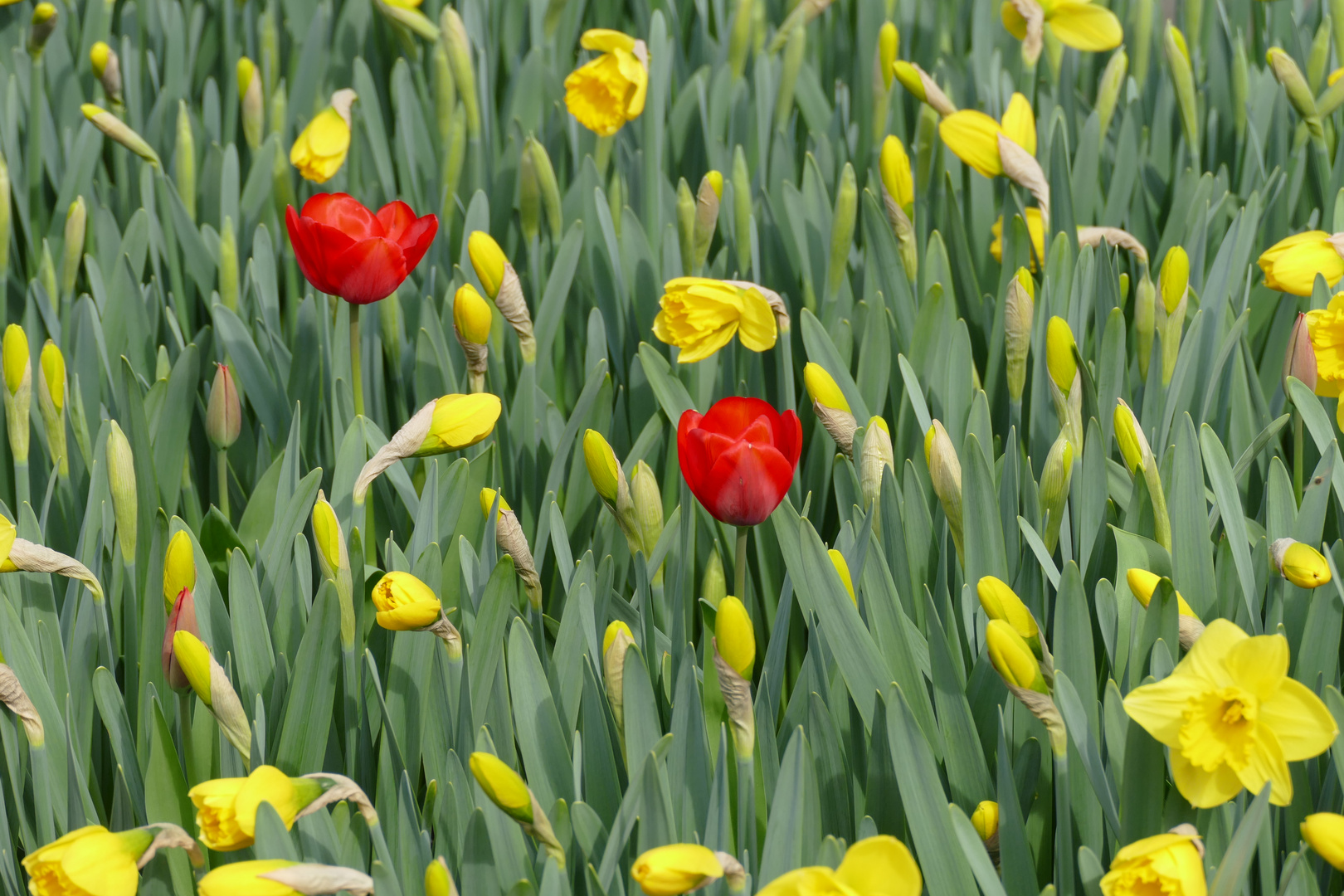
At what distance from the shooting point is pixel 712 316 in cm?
117

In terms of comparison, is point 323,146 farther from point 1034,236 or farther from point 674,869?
point 674,869

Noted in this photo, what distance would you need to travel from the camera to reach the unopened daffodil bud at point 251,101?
179 cm

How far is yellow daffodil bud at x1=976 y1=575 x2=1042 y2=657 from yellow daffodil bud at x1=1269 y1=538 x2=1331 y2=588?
202 mm

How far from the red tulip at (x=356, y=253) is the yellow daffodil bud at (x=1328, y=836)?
883 mm

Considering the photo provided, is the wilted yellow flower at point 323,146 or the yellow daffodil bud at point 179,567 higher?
the wilted yellow flower at point 323,146

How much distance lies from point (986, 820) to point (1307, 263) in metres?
0.75

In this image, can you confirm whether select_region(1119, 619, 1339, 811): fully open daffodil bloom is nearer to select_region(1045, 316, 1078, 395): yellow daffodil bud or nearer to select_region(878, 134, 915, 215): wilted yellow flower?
select_region(1045, 316, 1078, 395): yellow daffodil bud

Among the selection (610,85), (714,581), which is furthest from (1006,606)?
(610,85)

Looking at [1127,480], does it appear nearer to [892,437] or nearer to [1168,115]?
[892,437]

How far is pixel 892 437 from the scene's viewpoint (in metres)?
1.27

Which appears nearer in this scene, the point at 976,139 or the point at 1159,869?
the point at 1159,869

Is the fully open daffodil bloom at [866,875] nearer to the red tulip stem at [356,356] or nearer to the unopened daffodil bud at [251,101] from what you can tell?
the red tulip stem at [356,356]

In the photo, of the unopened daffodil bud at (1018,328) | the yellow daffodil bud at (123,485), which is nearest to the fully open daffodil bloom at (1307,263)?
the unopened daffodil bud at (1018,328)

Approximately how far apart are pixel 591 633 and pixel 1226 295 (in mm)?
886
